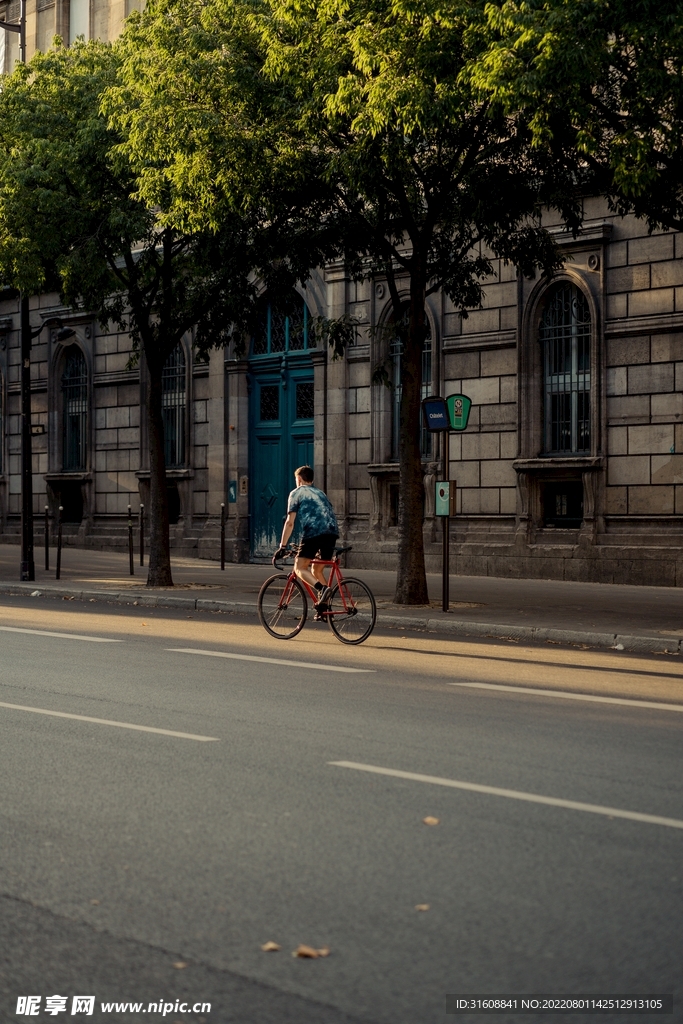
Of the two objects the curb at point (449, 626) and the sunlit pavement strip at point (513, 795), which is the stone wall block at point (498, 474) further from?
the sunlit pavement strip at point (513, 795)

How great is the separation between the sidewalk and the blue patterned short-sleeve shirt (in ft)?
7.86

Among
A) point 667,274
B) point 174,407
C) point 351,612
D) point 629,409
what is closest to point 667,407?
point 629,409

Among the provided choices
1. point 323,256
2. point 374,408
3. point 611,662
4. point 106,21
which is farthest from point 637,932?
point 106,21

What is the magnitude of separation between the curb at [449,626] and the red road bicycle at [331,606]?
1.78 meters

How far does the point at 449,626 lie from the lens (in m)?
16.0

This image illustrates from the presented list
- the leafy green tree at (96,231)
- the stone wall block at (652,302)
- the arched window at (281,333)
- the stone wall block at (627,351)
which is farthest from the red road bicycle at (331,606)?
the arched window at (281,333)

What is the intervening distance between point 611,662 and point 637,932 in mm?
8215

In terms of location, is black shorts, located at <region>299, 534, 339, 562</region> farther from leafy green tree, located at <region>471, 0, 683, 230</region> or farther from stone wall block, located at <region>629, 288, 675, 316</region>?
stone wall block, located at <region>629, 288, 675, 316</region>

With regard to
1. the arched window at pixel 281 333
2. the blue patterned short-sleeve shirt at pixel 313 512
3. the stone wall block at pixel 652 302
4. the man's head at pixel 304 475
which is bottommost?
the blue patterned short-sleeve shirt at pixel 313 512

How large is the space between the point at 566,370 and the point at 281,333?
7596 millimetres

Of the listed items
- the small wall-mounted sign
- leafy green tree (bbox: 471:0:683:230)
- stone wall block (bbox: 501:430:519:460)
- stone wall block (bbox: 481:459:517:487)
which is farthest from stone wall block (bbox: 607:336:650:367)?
→ leafy green tree (bbox: 471:0:683:230)

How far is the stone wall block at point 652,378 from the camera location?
72.3 ft

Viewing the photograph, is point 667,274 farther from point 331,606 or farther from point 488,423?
point 331,606

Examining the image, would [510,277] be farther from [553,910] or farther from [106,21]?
[553,910]
